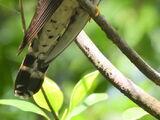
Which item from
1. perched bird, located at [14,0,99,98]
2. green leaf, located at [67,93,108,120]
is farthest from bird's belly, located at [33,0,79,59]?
green leaf, located at [67,93,108,120]

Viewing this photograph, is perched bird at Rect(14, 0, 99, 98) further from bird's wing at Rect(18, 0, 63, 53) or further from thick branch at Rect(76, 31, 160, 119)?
thick branch at Rect(76, 31, 160, 119)

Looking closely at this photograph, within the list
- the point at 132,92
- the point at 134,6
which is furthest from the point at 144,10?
the point at 132,92

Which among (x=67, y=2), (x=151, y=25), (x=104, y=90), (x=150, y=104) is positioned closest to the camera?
(x=150, y=104)

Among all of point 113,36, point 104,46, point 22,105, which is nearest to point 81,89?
point 22,105

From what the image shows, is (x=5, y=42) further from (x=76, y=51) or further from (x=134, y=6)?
(x=134, y=6)

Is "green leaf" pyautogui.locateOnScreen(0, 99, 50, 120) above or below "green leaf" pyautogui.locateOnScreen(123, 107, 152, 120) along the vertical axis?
below

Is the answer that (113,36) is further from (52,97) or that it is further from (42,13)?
(42,13)

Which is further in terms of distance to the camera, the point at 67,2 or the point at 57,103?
the point at 67,2
